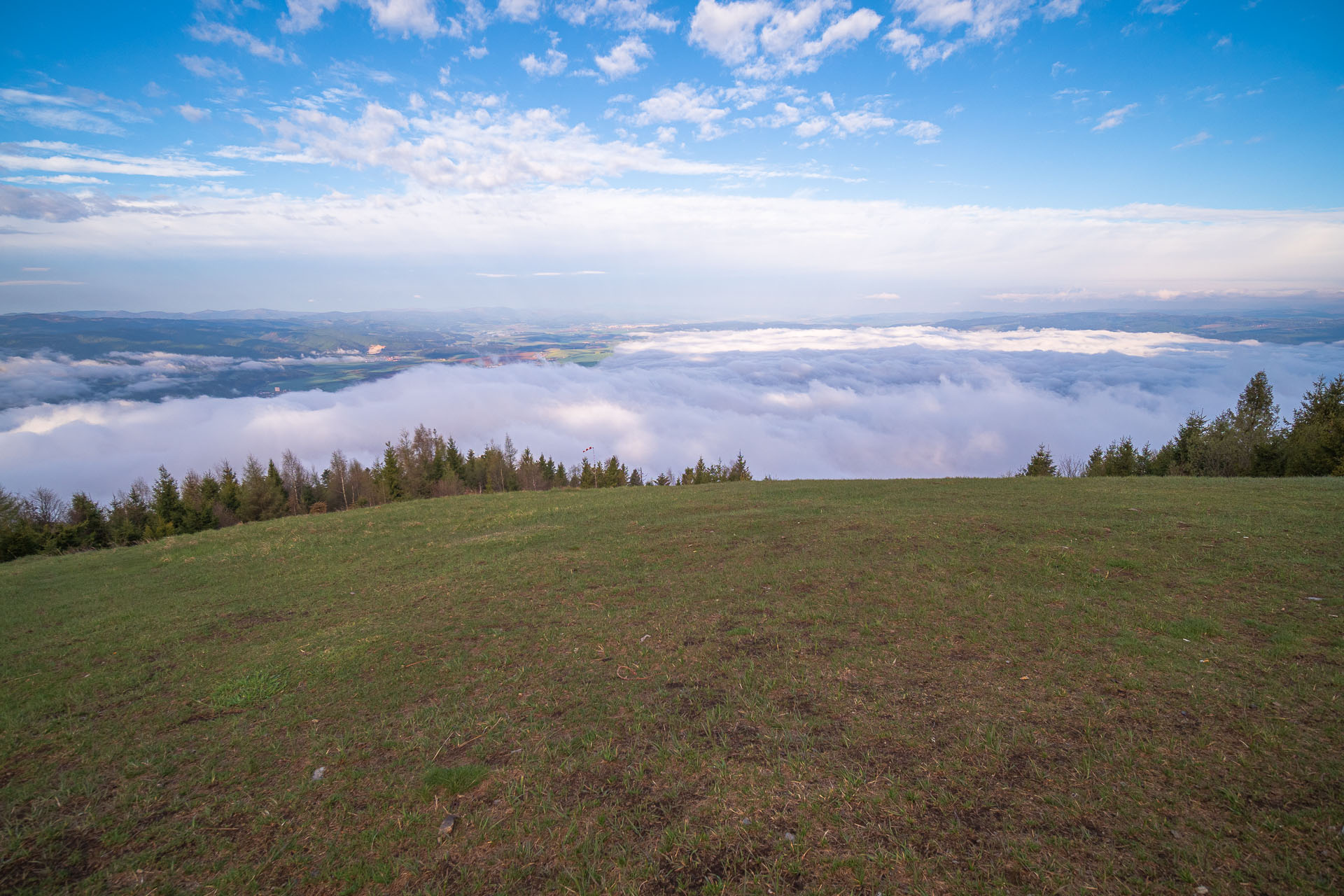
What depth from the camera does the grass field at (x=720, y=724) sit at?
4395 mm

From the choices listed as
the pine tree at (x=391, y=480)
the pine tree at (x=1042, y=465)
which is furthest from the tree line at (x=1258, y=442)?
the pine tree at (x=391, y=480)

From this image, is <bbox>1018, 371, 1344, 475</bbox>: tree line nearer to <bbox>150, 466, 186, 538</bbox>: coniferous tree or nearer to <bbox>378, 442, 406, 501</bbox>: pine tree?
<bbox>378, 442, 406, 501</bbox>: pine tree

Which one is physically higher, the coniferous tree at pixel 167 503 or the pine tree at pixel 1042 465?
the pine tree at pixel 1042 465

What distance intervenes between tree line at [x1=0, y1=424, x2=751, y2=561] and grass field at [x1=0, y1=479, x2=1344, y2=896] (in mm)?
23636

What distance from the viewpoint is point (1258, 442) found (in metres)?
36.6

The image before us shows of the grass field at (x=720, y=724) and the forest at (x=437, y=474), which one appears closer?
the grass field at (x=720, y=724)

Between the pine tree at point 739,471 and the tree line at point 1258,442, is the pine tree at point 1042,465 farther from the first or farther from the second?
the pine tree at point 739,471

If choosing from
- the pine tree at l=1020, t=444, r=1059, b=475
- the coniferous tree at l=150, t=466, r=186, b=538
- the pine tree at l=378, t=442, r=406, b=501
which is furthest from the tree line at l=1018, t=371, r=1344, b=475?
the coniferous tree at l=150, t=466, r=186, b=538

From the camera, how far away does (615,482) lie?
7888cm

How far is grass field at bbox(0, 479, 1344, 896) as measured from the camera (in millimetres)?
4395

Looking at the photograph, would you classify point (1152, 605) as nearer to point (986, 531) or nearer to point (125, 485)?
point (986, 531)

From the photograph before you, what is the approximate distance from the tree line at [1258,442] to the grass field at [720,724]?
2695 centimetres

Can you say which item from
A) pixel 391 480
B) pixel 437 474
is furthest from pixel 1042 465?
pixel 437 474

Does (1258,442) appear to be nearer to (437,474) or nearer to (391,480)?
(391,480)
